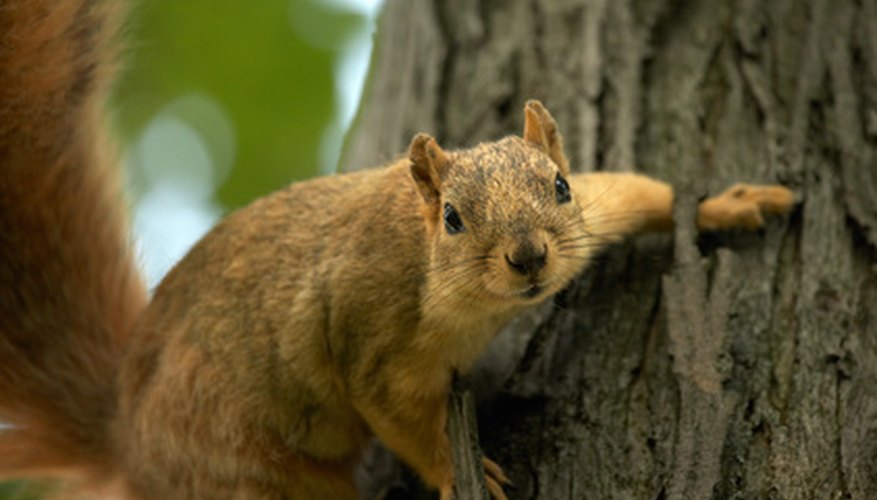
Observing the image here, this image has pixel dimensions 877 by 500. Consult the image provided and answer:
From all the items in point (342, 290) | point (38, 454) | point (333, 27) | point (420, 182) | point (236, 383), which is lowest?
point (38, 454)

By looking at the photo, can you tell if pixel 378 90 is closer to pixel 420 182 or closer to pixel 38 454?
pixel 420 182

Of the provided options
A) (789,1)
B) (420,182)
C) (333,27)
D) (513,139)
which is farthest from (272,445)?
(333,27)

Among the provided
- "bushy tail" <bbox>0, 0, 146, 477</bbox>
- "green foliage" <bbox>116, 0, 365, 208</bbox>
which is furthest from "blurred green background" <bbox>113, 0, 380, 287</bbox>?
"bushy tail" <bbox>0, 0, 146, 477</bbox>

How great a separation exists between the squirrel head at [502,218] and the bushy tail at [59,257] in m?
1.45

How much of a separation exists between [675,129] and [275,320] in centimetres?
157

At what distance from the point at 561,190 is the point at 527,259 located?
14.6 inches

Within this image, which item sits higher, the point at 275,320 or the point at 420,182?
the point at 420,182

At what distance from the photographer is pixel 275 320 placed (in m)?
3.55

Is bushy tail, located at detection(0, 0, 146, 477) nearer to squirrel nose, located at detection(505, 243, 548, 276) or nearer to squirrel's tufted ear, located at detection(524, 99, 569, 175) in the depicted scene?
squirrel's tufted ear, located at detection(524, 99, 569, 175)

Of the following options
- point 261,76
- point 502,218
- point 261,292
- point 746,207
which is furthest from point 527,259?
point 261,76

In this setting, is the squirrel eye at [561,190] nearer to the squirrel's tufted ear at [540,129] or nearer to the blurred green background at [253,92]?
the squirrel's tufted ear at [540,129]

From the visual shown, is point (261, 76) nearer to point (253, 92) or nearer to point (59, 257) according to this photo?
point (253, 92)

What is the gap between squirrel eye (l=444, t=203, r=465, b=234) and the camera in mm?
3035

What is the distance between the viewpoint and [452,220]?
306 centimetres
